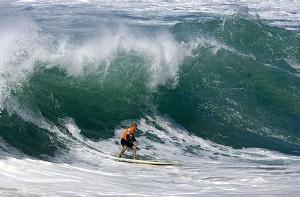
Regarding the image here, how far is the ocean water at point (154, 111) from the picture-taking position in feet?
36.4

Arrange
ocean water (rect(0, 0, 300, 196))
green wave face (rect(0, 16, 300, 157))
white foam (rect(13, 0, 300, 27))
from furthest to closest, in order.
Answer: white foam (rect(13, 0, 300, 27)), green wave face (rect(0, 16, 300, 157)), ocean water (rect(0, 0, 300, 196))

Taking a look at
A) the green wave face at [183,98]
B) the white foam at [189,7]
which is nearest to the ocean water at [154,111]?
the green wave face at [183,98]

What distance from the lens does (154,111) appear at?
17.6 metres

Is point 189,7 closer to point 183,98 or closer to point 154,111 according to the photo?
point 183,98

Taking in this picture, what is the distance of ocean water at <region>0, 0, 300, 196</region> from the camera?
1109cm

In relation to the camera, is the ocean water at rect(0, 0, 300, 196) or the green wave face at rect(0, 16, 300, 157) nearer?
the ocean water at rect(0, 0, 300, 196)

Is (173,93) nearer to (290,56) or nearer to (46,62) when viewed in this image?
(46,62)

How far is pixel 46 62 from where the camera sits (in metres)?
18.2

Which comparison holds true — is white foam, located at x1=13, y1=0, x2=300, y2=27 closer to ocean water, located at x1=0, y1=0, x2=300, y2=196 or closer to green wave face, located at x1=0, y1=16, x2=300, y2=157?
ocean water, located at x1=0, y1=0, x2=300, y2=196

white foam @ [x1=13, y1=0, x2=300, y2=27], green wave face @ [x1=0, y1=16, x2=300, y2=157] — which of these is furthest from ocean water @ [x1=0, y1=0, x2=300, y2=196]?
white foam @ [x1=13, y1=0, x2=300, y2=27]

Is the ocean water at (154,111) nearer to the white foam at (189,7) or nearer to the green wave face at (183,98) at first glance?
the green wave face at (183,98)

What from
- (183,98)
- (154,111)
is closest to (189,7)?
(183,98)

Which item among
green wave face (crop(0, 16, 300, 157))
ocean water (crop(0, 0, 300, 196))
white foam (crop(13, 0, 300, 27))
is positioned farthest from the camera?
white foam (crop(13, 0, 300, 27))

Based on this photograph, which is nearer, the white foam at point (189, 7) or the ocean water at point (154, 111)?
the ocean water at point (154, 111)
